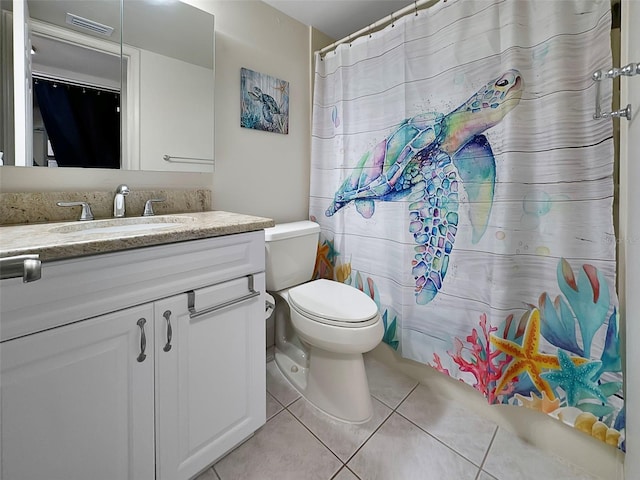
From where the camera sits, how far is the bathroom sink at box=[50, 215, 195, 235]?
1056mm

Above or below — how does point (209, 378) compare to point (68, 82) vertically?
below

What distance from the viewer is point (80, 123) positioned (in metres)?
1.19

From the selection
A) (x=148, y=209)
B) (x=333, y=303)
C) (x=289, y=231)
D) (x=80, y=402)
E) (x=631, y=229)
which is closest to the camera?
(x=80, y=402)

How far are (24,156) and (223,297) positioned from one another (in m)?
0.87

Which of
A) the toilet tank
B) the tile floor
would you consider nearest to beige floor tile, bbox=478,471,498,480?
the tile floor

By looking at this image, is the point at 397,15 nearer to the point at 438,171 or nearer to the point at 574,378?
the point at 438,171

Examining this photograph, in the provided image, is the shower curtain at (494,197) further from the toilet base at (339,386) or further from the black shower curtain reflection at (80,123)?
the black shower curtain reflection at (80,123)

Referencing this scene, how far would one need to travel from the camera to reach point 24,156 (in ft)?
3.56

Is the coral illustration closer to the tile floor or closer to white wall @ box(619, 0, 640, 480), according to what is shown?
the tile floor

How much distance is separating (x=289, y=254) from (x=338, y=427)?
2.72 ft

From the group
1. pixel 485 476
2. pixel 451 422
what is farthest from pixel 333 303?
pixel 485 476

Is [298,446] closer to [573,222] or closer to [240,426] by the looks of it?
[240,426]

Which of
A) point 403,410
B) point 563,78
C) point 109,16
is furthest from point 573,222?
point 109,16

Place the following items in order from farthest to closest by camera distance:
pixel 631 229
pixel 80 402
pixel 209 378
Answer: pixel 209 378, pixel 631 229, pixel 80 402
